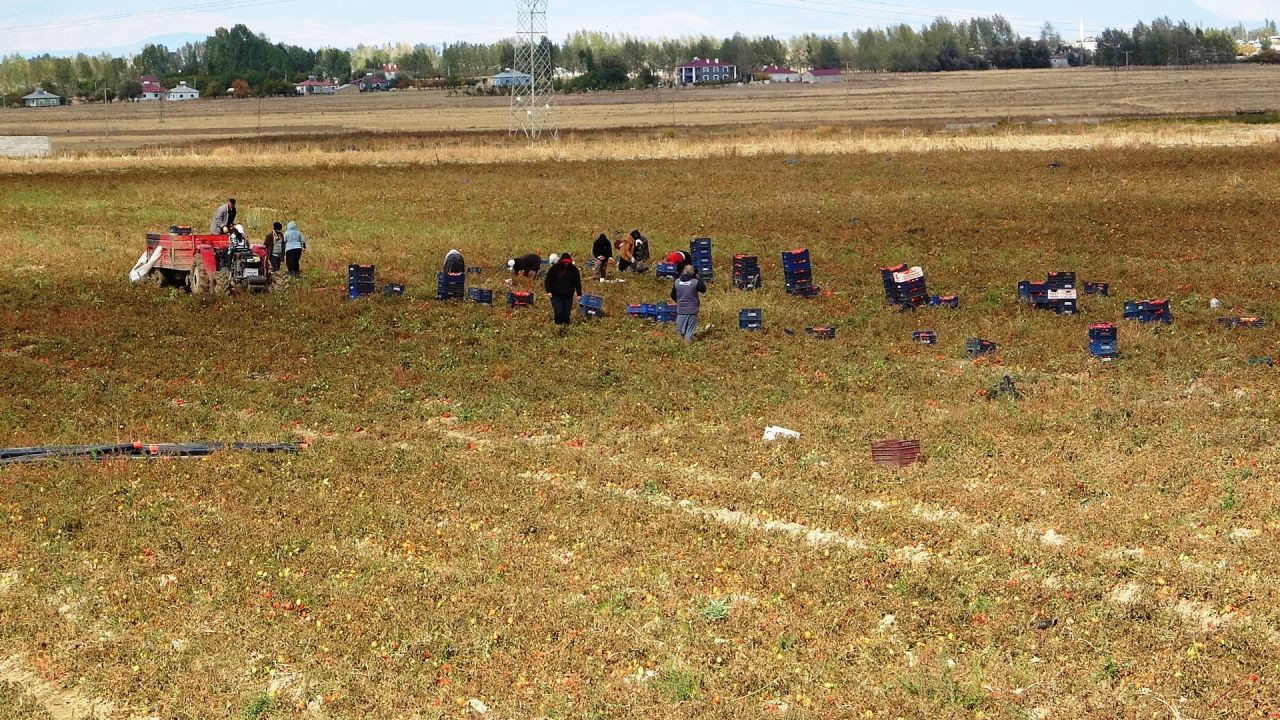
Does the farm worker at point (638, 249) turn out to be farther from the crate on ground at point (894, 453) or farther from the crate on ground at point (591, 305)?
the crate on ground at point (894, 453)

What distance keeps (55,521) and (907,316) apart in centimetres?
1700

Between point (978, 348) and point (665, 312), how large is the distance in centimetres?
635

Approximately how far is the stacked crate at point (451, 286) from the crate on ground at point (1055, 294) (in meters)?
12.4

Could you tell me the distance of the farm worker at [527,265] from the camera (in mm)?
31516

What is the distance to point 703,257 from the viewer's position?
30797 mm

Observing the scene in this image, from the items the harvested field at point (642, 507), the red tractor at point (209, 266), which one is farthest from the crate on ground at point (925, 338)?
the red tractor at point (209, 266)

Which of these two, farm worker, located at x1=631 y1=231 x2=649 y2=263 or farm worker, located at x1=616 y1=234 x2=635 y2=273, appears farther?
farm worker, located at x1=631 y1=231 x2=649 y2=263

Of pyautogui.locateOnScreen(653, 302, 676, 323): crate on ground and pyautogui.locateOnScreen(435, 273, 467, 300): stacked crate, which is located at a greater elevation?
pyautogui.locateOnScreen(435, 273, 467, 300): stacked crate

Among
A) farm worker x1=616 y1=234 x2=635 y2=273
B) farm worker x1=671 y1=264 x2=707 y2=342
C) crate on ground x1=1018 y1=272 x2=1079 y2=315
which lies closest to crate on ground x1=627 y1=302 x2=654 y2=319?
farm worker x1=671 y1=264 x2=707 y2=342

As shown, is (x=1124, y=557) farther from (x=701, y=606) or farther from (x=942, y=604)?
(x=701, y=606)

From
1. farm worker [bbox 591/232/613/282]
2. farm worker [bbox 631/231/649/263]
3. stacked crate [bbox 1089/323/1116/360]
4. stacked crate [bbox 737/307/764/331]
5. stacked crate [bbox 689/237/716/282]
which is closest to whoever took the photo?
stacked crate [bbox 1089/323/1116/360]

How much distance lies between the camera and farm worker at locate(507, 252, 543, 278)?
103ft

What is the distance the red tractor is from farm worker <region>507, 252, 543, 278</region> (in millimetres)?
5673

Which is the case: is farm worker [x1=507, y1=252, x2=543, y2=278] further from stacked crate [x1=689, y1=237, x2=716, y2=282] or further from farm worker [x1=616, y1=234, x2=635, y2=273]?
stacked crate [x1=689, y1=237, x2=716, y2=282]
